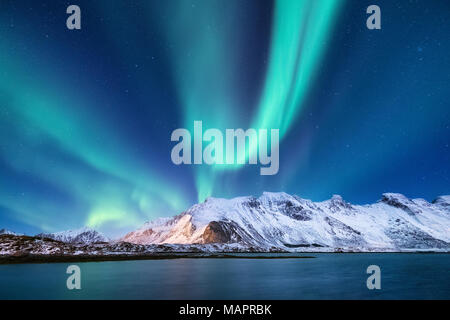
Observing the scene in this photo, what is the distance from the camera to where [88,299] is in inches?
1868

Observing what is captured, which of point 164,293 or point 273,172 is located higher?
point 273,172

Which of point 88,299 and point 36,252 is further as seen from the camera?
point 36,252

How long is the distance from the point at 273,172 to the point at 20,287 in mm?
51464
